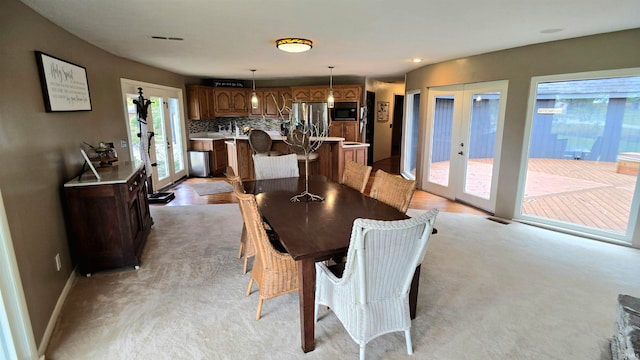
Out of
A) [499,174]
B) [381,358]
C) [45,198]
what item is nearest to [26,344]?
[45,198]

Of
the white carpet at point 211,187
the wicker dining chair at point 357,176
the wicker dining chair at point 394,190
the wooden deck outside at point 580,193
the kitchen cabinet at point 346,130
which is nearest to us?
the wicker dining chair at point 394,190

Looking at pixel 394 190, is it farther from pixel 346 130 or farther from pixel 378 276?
pixel 346 130

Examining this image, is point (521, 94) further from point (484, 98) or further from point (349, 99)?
point (349, 99)

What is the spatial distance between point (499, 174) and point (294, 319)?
3.70 meters

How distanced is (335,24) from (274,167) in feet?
5.51

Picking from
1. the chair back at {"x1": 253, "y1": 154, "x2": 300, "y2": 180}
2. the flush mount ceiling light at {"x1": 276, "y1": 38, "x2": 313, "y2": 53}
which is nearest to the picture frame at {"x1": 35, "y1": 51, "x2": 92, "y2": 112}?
the chair back at {"x1": 253, "y1": 154, "x2": 300, "y2": 180}

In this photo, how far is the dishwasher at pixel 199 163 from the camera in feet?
23.8

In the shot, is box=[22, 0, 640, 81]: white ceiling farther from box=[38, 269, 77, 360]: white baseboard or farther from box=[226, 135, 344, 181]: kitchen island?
box=[38, 269, 77, 360]: white baseboard

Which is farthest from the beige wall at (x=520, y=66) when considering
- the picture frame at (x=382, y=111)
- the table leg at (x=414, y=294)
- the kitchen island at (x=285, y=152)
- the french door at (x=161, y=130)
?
the french door at (x=161, y=130)

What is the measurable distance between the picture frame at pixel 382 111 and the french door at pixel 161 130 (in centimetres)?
496

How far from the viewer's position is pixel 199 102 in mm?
7363

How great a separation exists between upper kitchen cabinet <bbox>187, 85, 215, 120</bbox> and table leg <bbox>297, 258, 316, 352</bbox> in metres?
6.45

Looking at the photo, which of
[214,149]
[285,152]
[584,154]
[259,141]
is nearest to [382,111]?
[285,152]

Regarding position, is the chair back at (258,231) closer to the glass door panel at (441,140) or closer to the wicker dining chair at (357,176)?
the wicker dining chair at (357,176)
